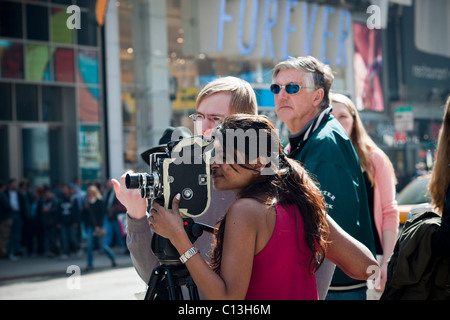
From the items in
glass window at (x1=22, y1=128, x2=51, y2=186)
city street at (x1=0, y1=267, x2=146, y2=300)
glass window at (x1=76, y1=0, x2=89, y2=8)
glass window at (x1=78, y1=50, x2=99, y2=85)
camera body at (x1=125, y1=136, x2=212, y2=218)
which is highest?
glass window at (x1=76, y1=0, x2=89, y2=8)

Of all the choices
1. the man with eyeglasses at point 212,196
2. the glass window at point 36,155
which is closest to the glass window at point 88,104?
the glass window at point 36,155

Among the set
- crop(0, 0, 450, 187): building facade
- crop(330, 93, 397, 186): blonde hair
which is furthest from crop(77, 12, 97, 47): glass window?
crop(330, 93, 397, 186): blonde hair

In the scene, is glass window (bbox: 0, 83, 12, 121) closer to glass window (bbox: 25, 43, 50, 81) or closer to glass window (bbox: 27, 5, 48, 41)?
glass window (bbox: 25, 43, 50, 81)

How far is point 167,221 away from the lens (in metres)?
1.84

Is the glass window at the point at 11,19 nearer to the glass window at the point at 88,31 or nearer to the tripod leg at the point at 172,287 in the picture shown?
the glass window at the point at 88,31

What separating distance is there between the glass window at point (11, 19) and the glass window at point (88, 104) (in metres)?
2.56

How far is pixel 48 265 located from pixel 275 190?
11.9 meters

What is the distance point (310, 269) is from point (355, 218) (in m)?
0.70

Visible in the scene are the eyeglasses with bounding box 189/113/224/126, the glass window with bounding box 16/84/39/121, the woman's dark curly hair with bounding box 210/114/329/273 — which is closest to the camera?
the woman's dark curly hair with bounding box 210/114/329/273

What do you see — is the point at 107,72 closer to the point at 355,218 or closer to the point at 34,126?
the point at 34,126

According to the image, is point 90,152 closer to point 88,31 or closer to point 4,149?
point 4,149

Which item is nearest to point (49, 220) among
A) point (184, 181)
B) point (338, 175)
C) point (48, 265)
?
point (48, 265)

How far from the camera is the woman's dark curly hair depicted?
1.86 meters

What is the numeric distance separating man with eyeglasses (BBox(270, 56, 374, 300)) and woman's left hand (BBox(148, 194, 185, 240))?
2.30 ft
